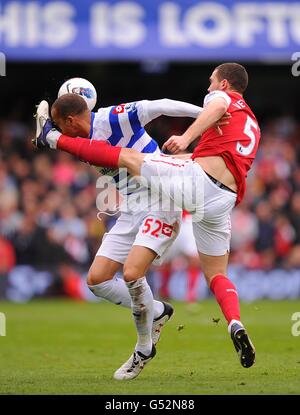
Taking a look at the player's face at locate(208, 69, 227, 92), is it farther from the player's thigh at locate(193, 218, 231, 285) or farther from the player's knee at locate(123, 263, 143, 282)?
the player's knee at locate(123, 263, 143, 282)

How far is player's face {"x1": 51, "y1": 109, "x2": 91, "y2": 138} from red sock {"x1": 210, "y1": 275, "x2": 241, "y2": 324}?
167cm

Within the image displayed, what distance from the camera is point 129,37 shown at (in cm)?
1802

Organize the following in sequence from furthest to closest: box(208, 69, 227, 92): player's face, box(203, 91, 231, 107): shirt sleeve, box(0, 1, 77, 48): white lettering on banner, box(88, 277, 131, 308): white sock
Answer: box(0, 1, 77, 48): white lettering on banner < box(88, 277, 131, 308): white sock < box(208, 69, 227, 92): player's face < box(203, 91, 231, 107): shirt sleeve

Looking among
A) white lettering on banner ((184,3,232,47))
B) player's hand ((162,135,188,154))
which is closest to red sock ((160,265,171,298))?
white lettering on banner ((184,3,232,47))

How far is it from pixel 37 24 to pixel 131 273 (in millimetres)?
11202

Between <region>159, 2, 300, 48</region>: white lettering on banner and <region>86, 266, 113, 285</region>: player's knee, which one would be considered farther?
<region>159, 2, 300, 48</region>: white lettering on banner

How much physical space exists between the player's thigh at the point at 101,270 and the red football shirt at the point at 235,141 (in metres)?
1.16

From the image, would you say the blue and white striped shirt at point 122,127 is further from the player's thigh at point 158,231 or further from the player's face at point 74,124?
the player's thigh at point 158,231

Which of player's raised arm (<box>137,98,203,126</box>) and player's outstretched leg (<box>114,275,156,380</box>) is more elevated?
player's raised arm (<box>137,98,203,126</box>)

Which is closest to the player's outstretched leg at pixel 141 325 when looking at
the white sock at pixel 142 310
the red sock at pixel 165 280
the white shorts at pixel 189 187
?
the white sock at pixel 142 310

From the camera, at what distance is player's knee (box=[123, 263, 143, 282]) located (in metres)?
7.48

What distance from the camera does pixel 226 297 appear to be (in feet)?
24.9
